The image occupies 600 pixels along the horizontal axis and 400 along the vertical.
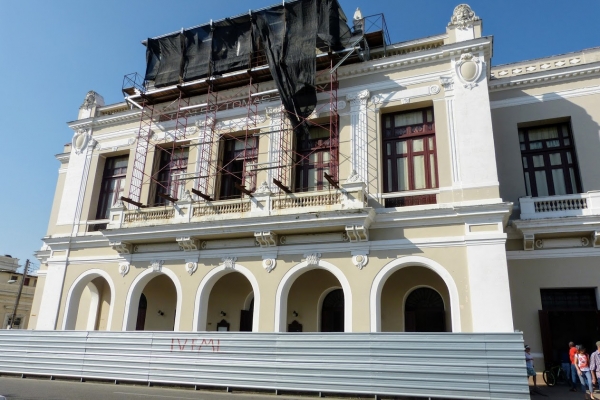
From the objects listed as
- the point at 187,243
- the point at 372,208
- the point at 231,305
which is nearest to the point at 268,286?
the point at 231,305

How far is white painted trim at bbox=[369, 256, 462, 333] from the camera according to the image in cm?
1329

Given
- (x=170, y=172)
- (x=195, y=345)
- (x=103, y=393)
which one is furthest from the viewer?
(x=170, y=172)

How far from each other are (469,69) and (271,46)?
7.38 metres

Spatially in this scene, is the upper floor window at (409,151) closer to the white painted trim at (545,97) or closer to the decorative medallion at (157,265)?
the white painted trim at (545,97)

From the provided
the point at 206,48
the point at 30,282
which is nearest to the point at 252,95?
the point at 206,48

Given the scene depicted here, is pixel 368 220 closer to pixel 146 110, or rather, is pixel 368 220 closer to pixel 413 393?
pixel 413 393

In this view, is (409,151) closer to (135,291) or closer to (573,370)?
(573,370)

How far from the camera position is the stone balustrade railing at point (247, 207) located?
14.8 m

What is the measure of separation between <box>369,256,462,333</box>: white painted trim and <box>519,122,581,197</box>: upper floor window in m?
5.30

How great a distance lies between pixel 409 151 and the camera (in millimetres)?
16203

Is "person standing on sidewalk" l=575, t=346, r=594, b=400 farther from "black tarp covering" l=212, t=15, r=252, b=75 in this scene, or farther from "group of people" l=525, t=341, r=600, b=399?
"black tarp covering" l=212, t=15, r=252, b=75

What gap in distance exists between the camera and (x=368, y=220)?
47.4 ft

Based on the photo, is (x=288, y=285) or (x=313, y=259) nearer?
(x=313, y=259)

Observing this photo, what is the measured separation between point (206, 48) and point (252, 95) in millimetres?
3645
